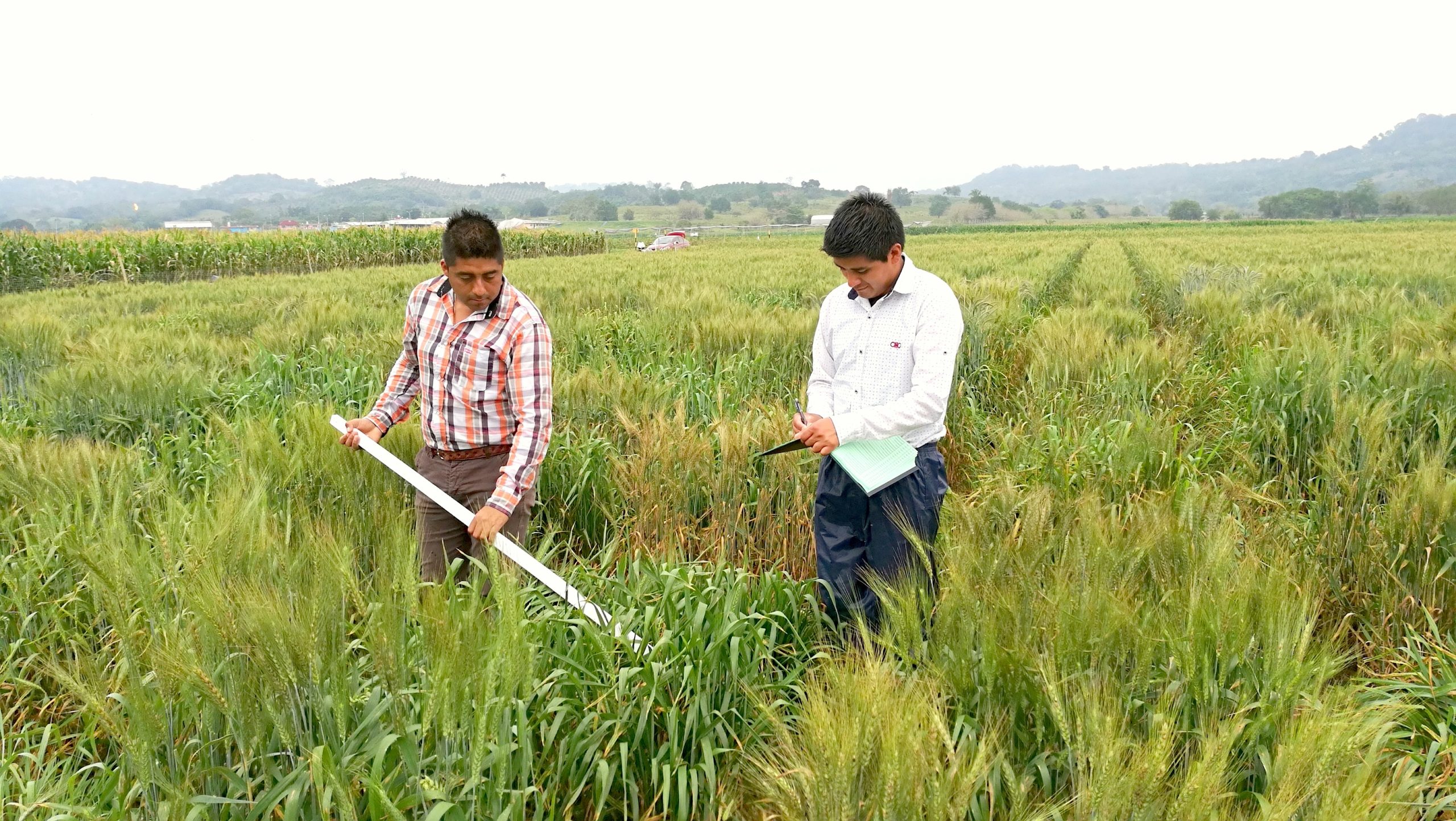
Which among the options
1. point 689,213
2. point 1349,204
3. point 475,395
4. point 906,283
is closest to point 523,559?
point 475,395

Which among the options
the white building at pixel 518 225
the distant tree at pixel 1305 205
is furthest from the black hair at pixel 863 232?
the distant tree at pixel 1305 205

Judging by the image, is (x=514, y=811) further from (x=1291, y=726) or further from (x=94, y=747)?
(x=1291, y=726)

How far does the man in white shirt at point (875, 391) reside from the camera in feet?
7.74

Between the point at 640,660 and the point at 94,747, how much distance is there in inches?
45.1

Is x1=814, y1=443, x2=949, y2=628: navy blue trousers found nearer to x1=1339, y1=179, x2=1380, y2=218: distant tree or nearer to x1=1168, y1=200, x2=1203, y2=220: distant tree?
x1=1339, y1=179, x2=1380, y2=218: distant tree

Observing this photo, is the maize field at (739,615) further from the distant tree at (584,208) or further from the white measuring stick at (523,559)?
the distant tree at (584,208)

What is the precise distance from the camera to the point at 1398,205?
119m

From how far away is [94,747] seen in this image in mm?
1699

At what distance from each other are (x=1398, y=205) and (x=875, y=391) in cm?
15506

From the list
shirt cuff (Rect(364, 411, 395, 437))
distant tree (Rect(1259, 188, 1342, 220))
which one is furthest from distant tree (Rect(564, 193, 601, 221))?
shirt cuff (Rect(364, 411, 395, 437))

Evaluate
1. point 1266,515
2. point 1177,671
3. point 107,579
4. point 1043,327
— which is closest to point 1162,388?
point 1043,327

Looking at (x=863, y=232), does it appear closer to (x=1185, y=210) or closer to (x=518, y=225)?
(x=518, y=225)

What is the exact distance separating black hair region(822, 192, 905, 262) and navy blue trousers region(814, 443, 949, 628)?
691 mm

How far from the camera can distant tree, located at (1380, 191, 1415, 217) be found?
390 ft
